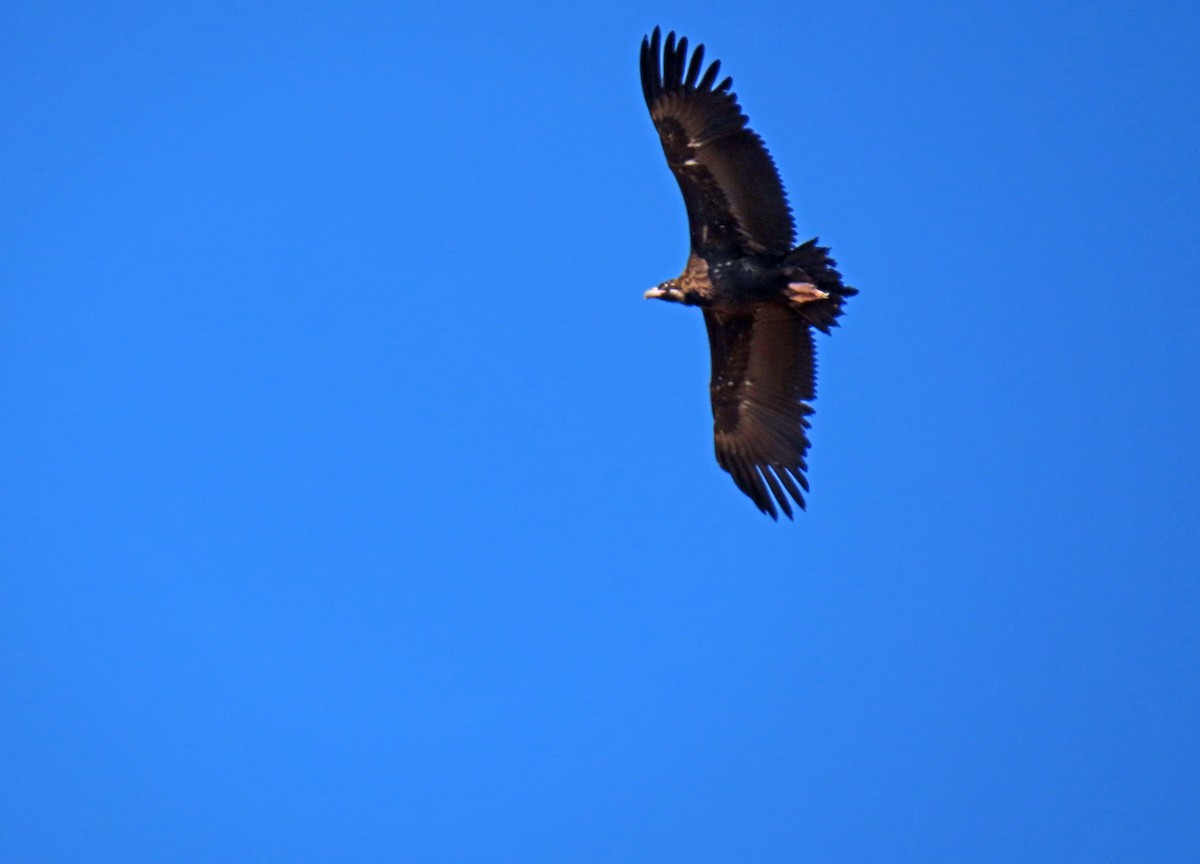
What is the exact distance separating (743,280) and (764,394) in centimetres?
149

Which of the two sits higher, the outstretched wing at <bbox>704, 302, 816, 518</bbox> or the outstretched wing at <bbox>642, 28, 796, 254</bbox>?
the outstretched wing at <bbox>642, 28, 796, 254</bbox>

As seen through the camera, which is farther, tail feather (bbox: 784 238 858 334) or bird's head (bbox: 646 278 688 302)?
bird's head (bbox: 646 278 688 302)

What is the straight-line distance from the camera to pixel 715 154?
49.1 ft

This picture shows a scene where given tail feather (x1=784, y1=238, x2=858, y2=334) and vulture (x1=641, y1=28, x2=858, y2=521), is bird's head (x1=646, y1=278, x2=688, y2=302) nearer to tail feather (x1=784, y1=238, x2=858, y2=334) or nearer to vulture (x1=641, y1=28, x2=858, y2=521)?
vulture (x1=641, y1=28, x2=858, y2=521)

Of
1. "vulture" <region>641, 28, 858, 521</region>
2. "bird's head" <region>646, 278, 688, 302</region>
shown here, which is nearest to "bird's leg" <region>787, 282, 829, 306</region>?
"vulture" <region>641, 28, 858, 521</region>

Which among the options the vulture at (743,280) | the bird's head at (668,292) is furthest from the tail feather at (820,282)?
the bird's head at (668,292)

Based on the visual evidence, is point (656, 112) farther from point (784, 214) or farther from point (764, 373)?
point (764, 373)

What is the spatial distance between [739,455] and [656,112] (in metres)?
3.87

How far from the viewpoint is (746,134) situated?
14773 millimetres

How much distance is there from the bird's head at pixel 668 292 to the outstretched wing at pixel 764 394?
0.39 meters

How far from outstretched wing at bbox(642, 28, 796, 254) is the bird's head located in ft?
2.85

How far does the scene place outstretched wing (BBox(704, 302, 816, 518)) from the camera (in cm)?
1580

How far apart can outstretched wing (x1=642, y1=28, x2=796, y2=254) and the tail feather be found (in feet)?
1.69

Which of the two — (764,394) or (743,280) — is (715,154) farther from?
(764,394)
